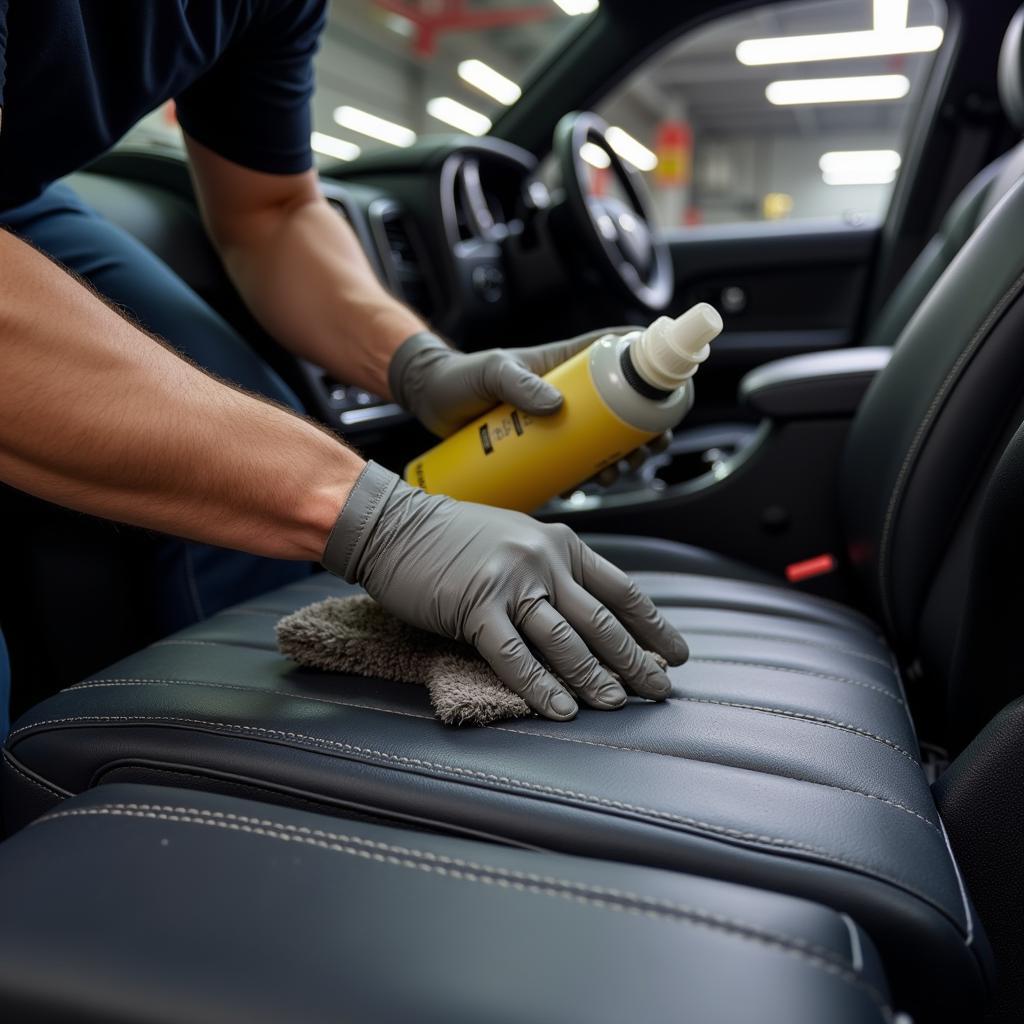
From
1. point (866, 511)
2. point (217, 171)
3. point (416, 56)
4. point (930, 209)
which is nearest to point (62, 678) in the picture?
point (217, 171)

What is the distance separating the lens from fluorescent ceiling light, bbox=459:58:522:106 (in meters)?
9.73

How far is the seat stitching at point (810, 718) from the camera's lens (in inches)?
25.6

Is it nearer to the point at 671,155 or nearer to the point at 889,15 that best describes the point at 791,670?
→ the point at 889,15

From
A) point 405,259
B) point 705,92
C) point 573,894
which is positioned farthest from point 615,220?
point 705,92

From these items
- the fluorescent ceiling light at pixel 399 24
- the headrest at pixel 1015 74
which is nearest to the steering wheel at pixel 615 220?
the headrest at pixel 1015 74

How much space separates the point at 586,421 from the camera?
0.79 m

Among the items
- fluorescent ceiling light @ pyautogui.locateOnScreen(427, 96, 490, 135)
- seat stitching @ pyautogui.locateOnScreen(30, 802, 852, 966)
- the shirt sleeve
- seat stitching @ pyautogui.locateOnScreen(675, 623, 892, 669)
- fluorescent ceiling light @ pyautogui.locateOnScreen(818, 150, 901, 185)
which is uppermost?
the shirt sleeve

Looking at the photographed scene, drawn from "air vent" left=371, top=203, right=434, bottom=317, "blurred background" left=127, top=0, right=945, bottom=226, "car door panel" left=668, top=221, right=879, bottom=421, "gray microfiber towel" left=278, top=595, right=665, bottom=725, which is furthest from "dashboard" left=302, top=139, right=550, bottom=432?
"blurred background" left=127, top=0, right=945, bottom=226

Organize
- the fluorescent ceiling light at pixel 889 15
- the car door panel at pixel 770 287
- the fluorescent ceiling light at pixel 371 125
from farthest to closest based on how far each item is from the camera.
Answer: the fluorescent ceiling light at pixel 371 125, the fluorescent ceiling light at pixel 889 15, the car door panel at pixel 770 287

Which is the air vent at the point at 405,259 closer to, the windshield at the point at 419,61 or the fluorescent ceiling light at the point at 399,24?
the windshield at the point at 419,61

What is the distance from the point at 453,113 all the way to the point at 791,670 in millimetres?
10791

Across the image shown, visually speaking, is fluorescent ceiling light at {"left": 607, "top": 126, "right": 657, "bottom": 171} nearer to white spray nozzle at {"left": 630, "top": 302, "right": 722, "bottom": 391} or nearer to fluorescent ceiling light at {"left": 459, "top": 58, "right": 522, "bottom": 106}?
fluorescent ceiling light at {"left": 459, "top": 58, "right": 522, "bottom": 106}

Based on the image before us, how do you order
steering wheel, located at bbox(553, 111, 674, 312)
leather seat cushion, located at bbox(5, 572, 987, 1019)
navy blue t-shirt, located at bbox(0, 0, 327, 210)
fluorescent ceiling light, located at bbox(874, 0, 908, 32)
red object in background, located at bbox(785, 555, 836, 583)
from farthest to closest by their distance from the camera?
fluorescent ceiling light, located at bbox(874, 0, 908, 32)
steering wheel, located at bbox(553, 111, 674, 312)
red object in background, located at bbox(785, 555, 836, 583)
navy blue t-shirt, located at bbox(0, 0, 327, 210)
leather seat cushion, located at bbox(5, 572, 987, 1019)

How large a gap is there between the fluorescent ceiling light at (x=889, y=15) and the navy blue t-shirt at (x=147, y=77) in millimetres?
6074
